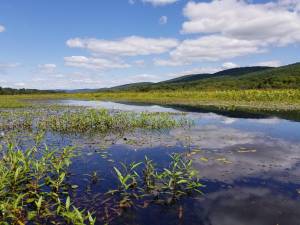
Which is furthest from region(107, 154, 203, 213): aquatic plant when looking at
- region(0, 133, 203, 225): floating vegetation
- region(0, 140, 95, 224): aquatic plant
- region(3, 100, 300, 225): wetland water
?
region(0, 140, 95, 224): aquatic plant

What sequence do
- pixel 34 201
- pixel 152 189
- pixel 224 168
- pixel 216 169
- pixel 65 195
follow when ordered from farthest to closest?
pixel 224 168
pixel 216 169
pixel 152 189
pixel 65 195
pixel 34 201

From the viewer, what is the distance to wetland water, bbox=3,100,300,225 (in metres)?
8.19

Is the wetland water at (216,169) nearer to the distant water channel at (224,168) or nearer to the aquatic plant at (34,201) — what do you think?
the distant water channel at (224,168)

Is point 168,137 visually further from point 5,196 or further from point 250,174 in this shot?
point 5,196

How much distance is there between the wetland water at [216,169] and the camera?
8.19 metres

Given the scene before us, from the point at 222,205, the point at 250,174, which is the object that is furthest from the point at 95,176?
the point at 250,174

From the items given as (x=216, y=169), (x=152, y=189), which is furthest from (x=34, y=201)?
(x=216, y=169)

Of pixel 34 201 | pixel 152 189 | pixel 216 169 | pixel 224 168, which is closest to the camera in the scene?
pixel 34 201

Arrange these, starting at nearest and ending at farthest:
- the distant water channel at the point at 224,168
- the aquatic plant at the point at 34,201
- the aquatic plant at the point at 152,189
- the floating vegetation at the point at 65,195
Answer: the aquatic plant at the point at 34,201
the floating vegetation at the point at 65,195
the distant water channel at the point at 224,168
the aquatic plant at the point at 152,189

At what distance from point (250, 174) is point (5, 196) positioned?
815cm

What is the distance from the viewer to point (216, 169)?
12.2 m

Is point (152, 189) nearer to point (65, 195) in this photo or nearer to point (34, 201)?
point (65, 195)

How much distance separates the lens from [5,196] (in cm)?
876

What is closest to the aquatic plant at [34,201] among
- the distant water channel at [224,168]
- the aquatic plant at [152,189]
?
the distant water channel at [224,168]
